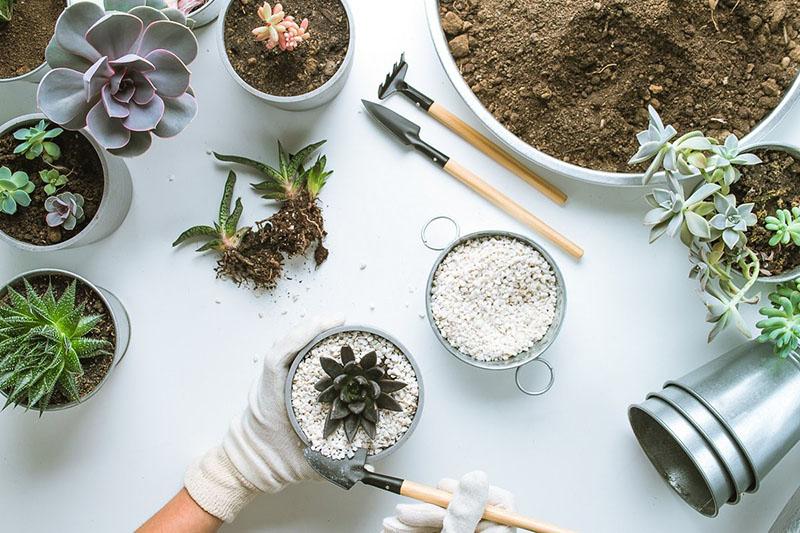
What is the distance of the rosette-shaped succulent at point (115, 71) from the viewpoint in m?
1.05

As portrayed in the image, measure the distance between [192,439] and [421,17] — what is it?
0.89 m

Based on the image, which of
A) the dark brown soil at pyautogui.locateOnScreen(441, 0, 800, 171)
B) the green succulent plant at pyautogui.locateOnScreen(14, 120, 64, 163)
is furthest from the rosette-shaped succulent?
the dark brown soil at pyautogui.locateOnScreen(441, 0, 800, 171)

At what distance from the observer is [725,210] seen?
115 centimetres

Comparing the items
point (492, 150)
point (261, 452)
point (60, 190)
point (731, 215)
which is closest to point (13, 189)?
point (60, 190)

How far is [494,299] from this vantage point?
129cm

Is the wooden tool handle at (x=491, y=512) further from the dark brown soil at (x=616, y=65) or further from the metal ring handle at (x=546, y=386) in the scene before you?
the dark brown soil at (x=616, y=65)

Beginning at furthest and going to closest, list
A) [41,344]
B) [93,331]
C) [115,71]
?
[93,331]
[41,344]
[115,71]

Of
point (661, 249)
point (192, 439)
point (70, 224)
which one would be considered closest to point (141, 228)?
point (70, 224)

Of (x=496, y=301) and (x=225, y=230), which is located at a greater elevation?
(x=496, y=301)

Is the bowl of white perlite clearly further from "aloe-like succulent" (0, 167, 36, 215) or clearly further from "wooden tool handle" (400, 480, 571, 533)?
"aloe-like succulent" (0, 167, 36, 215)

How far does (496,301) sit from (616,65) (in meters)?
0.45

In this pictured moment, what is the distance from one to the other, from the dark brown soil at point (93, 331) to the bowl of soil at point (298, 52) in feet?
1.51

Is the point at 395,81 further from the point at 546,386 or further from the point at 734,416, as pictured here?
the point at 734,416

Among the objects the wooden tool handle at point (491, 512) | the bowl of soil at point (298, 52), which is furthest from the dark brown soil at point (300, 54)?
the wooden tool handle at point (491, 512)
